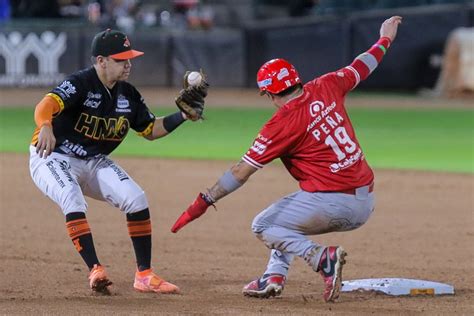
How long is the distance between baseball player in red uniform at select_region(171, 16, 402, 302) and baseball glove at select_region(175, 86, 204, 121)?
0.85m

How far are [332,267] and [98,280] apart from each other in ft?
4.94

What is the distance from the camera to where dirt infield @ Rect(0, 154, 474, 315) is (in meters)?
6.45

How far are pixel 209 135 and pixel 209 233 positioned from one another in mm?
7080

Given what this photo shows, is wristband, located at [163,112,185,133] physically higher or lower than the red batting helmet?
lower

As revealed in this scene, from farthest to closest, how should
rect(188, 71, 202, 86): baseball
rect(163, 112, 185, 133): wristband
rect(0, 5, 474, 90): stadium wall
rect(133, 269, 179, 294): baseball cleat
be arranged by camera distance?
1. rect(0, 5, 474, 90): stadium wall
2. rect(163, 112, 185, 133): wristband
3. rect(188, 71, 202, 86): baseball
4. rect(133, 269, 179, 294): baseball cleat

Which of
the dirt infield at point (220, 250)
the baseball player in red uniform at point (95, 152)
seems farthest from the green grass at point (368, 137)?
the baseball player in red uniform at point (95, 152)

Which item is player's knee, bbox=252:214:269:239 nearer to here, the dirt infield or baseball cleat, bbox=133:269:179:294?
the dirt infield

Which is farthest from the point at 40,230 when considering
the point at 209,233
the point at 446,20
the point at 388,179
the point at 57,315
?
the point at 446,20

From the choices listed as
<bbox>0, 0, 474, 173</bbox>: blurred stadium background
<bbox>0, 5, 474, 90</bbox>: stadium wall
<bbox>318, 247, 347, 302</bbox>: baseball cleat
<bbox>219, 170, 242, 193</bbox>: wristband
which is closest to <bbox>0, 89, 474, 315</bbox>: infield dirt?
<bbox>318, 247, 347, 302</bbox>: baseball cleat

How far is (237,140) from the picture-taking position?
15.5m

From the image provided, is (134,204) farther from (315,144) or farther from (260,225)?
(315,144)

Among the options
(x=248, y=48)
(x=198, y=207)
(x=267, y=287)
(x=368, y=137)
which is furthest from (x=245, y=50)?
(x=198, y=207)

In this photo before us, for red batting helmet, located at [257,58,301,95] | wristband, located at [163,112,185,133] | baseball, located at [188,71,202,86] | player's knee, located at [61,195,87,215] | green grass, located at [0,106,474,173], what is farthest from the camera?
green grass, located at [0,106,474,173]

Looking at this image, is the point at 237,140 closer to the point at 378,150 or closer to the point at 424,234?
the point at 378,150
